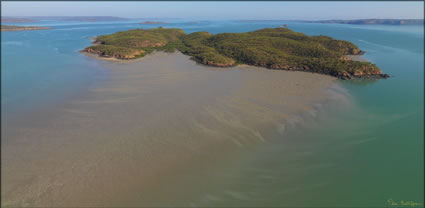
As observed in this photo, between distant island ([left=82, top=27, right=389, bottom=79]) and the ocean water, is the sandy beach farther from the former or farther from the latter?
distant island ([left=82, top=27, right=389, bottom=79])

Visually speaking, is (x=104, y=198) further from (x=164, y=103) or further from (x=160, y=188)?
(x=164, y=103)

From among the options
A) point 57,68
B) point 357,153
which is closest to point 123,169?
point 357,153

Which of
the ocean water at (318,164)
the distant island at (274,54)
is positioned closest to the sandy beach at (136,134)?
the ocean water at (318,164)

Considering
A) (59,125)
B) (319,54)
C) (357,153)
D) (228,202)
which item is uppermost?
(319,54)

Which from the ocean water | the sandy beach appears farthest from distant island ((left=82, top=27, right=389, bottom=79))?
the ocean water

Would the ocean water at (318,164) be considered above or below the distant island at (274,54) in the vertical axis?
below

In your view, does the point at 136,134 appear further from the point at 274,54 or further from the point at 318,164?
the point at 274,54

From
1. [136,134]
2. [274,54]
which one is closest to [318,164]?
[136,134]

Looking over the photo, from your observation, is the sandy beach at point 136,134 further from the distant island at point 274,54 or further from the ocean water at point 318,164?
the distant island at point 274,54
